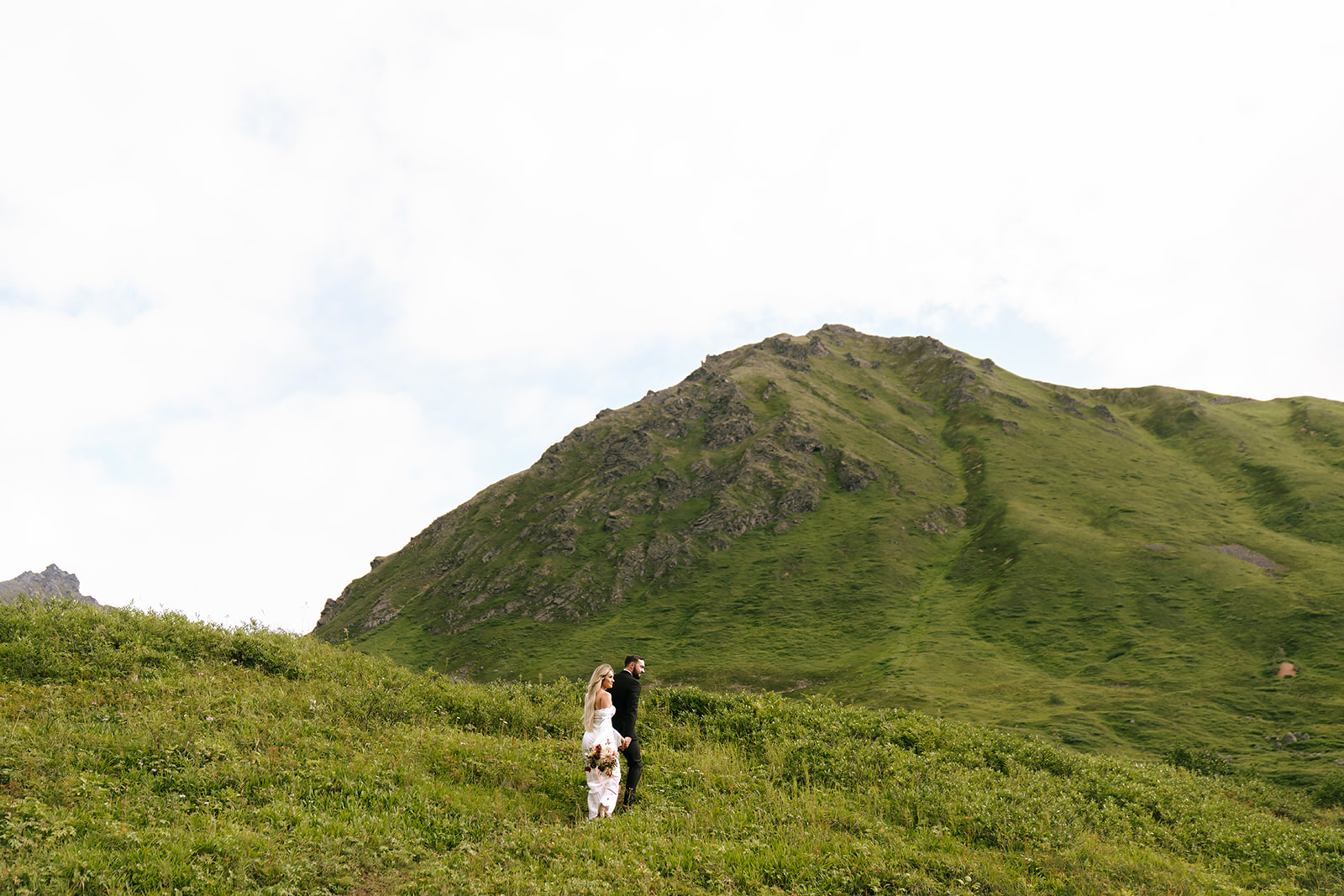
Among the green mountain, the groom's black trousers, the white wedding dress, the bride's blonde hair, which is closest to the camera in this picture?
the white wedding dress

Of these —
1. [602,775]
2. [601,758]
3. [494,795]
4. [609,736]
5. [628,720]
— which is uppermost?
[628,720]

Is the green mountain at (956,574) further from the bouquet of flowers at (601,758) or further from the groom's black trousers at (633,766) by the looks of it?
the bouquet of flowers at (601,758)

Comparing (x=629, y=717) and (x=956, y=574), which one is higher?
(x=629, y=717)

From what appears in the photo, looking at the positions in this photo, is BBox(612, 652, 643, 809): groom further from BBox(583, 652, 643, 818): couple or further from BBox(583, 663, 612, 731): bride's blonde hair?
BBox(583, 663, 612, 731): bride's blonde hair

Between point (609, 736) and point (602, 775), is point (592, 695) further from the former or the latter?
point (602, 775)

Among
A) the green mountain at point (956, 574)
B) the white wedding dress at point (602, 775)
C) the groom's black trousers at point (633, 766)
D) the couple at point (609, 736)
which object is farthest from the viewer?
the green mountain at point (956, 574)

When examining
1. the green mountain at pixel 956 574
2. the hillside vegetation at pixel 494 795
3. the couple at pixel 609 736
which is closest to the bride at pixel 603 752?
the couple at pixel 609 736

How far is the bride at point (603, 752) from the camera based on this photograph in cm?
1420

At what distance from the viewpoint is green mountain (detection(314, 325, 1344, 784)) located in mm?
76938

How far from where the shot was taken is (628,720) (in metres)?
15.5

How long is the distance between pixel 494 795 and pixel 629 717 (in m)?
3.45

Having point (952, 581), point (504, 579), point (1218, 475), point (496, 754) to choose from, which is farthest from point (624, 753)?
point (1218, 475)

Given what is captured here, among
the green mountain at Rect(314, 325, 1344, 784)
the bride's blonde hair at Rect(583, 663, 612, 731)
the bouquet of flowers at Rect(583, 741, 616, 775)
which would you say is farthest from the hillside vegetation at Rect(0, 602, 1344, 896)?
the green mountain at Rect(314, 325, 1344, 784)

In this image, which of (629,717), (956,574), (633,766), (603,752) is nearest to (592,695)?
(629,717)
